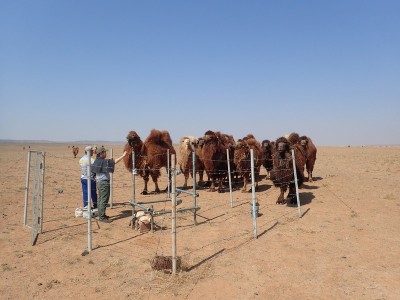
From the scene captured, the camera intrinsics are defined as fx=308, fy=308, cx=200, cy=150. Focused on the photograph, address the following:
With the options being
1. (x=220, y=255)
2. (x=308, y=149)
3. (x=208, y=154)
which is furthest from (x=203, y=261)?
(x=308, y=149)

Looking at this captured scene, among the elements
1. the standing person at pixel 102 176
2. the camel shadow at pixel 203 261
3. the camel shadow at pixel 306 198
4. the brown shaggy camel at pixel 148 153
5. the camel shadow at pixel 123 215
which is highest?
the brown shaggy camel at pixel 148 153

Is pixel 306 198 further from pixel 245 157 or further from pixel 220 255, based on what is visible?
pixel 220 255

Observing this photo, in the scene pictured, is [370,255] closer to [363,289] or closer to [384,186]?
[363,289]

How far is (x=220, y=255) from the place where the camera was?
5.89m

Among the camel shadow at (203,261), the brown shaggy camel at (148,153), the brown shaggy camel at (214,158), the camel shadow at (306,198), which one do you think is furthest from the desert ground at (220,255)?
the brown shaggy camel at (214,158)

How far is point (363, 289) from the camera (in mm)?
4582

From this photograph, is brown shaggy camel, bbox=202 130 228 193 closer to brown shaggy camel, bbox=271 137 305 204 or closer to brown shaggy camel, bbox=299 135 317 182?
brown shaggy camel, bbox=271 137 305 204

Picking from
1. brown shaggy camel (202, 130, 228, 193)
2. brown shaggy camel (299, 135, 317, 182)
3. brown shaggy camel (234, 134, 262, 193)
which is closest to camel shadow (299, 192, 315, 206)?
brown shaggy camel (234, 134, 262, 193)

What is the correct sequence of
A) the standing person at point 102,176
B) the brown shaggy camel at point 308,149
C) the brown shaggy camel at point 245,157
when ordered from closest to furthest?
the standing person at point 102,176 < the brown shaggy camel at point 245,157 < the brown shaggy camel at point 308,149

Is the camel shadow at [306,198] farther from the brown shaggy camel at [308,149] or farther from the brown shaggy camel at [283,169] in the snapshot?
the brown shaggy camel at [308,149]

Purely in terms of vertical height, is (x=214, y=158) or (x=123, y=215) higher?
(x=214, y=158)

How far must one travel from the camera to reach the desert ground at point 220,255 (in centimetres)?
466

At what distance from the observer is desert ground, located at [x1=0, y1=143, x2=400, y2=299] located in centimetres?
466

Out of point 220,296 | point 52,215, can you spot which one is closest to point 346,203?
point 220,296
